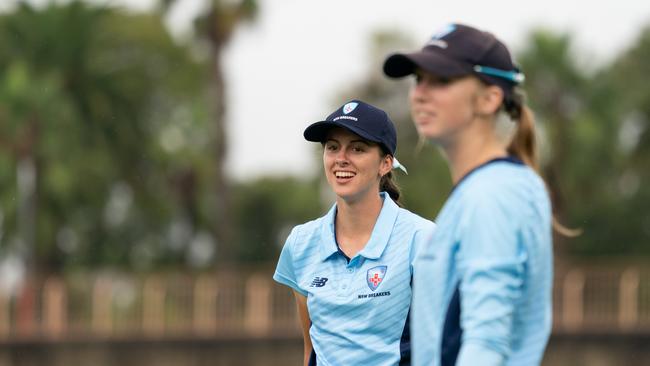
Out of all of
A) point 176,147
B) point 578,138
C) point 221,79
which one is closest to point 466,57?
point 221,79

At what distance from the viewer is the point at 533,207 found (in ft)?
11.3

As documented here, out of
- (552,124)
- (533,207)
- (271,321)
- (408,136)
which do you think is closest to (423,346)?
(533,207)

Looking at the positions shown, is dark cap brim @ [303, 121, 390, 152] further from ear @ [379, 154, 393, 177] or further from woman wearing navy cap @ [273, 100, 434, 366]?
ear @ [379, 154, 393, 177]

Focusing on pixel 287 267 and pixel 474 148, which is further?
pixel 287 267

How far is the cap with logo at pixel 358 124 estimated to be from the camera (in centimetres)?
520

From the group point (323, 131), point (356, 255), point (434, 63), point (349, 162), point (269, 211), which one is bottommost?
point (269, 211)

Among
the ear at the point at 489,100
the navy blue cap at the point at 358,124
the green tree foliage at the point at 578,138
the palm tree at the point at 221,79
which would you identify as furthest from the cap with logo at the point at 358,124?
the green tree foliage at the point at 578,138

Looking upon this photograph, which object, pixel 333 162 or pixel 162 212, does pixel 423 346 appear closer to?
pixel 333 162

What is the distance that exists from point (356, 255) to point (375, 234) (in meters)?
0.13

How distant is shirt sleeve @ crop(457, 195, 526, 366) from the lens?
3336 millimetres

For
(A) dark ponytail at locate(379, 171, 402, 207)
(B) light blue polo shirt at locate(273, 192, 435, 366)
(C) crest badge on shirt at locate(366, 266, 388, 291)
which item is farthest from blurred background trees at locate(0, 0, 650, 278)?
(C) crest badge on shirt at locate(366, 266, 388, 291)

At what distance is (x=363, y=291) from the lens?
5133 mm

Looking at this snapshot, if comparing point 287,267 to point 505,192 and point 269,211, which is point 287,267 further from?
point 269,211

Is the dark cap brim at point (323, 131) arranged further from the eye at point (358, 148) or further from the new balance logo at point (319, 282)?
the new balance logo at point (319, 282)
